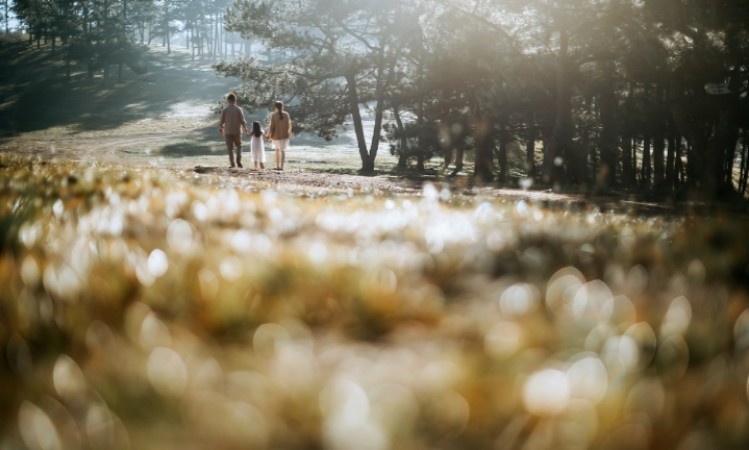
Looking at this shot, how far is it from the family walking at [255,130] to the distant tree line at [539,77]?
8.04 m

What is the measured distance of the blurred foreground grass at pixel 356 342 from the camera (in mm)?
1172

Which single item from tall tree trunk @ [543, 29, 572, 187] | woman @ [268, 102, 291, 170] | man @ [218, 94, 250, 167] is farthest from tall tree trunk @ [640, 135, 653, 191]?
man @ [218, 94, 250, 167]

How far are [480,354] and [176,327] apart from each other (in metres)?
0.82

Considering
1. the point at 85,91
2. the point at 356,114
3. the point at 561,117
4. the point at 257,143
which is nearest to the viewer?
the point at 257,143

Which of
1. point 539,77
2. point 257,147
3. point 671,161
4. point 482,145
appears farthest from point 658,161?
point 257,147

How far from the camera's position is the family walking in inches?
823

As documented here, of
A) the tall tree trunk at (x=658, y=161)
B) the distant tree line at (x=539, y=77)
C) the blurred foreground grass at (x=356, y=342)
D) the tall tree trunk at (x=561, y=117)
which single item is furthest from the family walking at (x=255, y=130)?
the blurred foreground grass at (x=356, y=342)

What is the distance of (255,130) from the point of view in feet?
76.6

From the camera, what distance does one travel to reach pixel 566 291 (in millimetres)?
2518

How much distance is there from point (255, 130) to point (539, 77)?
482 inches

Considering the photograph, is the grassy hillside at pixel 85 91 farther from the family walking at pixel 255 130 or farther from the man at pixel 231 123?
the man at pixel 231 123

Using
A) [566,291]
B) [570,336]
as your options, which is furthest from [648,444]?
[566,291]

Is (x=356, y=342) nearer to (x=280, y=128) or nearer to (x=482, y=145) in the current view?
(x=280, y=128)

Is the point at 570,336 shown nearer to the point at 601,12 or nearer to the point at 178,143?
the point at 601,12
